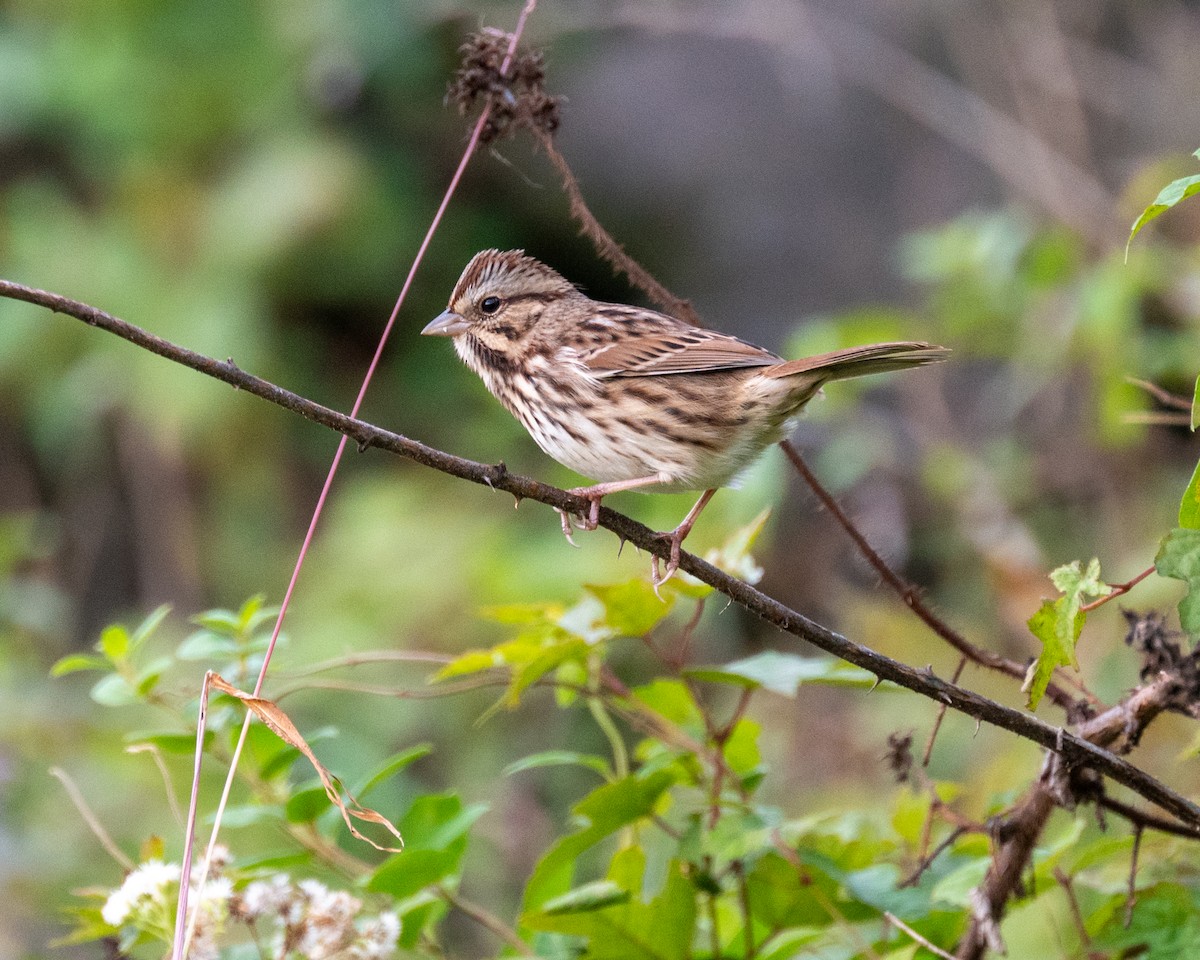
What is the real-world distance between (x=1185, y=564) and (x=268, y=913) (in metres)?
1.29

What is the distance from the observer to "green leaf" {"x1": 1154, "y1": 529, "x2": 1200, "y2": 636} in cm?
154

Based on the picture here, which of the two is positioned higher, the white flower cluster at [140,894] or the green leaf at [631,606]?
the green leaf at [631,606]

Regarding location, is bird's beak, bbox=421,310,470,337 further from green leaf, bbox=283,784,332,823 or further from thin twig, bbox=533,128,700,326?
green leaf, bbox=283,784,332,823

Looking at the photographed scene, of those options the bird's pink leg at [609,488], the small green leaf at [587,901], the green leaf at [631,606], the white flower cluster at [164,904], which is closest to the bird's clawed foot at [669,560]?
the green leaf at [631,606]

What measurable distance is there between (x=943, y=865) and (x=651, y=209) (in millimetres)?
5632

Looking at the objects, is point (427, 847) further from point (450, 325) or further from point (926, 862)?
point (450, 325)

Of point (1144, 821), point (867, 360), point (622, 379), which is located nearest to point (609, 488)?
point (622, 379)

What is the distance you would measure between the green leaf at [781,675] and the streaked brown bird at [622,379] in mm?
464

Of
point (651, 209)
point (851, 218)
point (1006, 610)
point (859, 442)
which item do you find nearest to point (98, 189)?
point (651, 209)

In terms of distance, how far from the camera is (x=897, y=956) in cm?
209

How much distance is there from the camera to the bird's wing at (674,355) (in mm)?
2900

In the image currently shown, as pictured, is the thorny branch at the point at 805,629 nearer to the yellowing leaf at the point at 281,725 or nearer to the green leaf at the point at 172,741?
the yellowing leaf at the point at 281,725

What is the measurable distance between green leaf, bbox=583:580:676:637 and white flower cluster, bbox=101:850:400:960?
1.72ft

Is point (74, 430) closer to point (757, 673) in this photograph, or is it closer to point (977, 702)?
point (757, 673)
